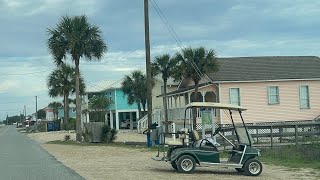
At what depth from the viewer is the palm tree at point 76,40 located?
35281mm

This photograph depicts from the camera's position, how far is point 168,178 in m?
14.0

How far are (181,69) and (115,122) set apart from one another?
33828 millimetres

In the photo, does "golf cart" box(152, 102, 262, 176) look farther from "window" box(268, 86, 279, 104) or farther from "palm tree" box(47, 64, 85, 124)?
A: "palm tree" box(47, 64, 85, 124)

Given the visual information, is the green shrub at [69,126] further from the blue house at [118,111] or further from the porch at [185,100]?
the porch at [185,100]

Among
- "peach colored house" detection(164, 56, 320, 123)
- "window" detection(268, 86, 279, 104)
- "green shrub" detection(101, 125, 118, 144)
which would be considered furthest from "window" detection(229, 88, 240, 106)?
"green shrub" detection(101, 125, 118, 144)

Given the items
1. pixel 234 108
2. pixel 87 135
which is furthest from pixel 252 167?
pixel 87 135

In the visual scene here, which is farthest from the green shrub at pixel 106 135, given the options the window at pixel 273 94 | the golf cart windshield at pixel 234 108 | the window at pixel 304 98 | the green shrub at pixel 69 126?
the green shrub at pixel 69 126

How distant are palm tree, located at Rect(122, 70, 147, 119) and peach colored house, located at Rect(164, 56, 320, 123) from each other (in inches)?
760

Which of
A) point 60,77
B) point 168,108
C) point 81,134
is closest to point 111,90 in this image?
point 60,77

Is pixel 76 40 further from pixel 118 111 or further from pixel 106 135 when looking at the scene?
pixel 118 111

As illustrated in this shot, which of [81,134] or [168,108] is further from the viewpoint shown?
[168,108]

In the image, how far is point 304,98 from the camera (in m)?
38.8

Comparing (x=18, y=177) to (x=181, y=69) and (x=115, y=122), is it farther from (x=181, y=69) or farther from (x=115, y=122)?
(x=115, y=122)

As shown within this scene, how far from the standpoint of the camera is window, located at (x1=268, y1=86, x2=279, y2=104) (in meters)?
38.1
